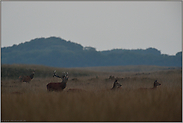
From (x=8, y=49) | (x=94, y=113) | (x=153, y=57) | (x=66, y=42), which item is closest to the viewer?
(x=94, y=113)

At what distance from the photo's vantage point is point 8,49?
160625mm

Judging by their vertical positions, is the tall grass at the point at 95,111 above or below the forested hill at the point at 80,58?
below

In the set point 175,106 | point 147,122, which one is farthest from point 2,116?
point 175,106

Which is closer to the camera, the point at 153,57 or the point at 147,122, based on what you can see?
the point at 147,122

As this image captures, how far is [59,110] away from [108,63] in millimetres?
137381

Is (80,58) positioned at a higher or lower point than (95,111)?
higher

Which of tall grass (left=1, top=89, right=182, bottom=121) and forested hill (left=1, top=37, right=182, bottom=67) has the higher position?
forested hill (left=1, top=37, right=182, bottom=67)

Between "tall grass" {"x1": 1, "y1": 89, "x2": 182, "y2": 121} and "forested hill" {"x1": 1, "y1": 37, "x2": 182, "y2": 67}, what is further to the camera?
"forested hill" {"x1": 1, "y1": 37, "x2": 182, "y2": 67}

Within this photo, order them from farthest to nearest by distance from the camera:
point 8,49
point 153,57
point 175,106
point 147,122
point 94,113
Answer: point 8,49
point 153,57
point 175,106
point 94,113
point 147,122

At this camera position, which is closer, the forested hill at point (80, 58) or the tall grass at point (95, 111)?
the tall grass at point (95, 111)

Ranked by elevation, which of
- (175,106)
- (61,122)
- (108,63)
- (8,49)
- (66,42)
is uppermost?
(66,42)

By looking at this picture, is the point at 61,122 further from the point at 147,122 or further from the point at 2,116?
the point at 147,122

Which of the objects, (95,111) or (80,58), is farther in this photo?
(80,58)

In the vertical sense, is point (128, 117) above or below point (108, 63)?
below
